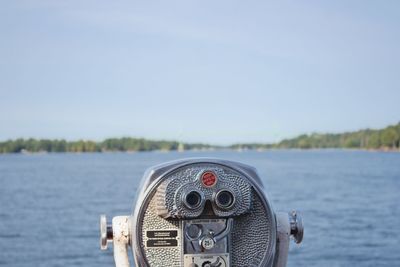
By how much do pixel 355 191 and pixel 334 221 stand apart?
15.6 meters

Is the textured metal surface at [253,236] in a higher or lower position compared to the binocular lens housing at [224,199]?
lower

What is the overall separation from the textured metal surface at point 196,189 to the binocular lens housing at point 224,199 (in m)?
0.01

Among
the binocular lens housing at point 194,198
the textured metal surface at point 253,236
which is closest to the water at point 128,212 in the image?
the textured metal surface at point 253,236

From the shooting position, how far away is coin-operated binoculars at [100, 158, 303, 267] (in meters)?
2.97

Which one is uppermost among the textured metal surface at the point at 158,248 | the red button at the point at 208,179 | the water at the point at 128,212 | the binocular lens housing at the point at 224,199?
the red button at the point at 208,179

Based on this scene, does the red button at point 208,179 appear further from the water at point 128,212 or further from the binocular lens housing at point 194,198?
the water at point 128,212

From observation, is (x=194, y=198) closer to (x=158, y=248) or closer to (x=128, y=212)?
(x=158, y=248)

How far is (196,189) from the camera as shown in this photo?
2.98 metres

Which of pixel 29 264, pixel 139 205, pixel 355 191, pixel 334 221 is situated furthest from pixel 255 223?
pixel 355 191

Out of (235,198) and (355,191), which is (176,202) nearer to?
(235,198)

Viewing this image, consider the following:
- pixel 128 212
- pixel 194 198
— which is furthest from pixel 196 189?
pixel 128 212

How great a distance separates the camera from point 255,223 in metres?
3.05

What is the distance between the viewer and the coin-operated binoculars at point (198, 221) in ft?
9.75

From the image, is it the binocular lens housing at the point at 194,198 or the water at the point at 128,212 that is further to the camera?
the water at the point at 128,212
